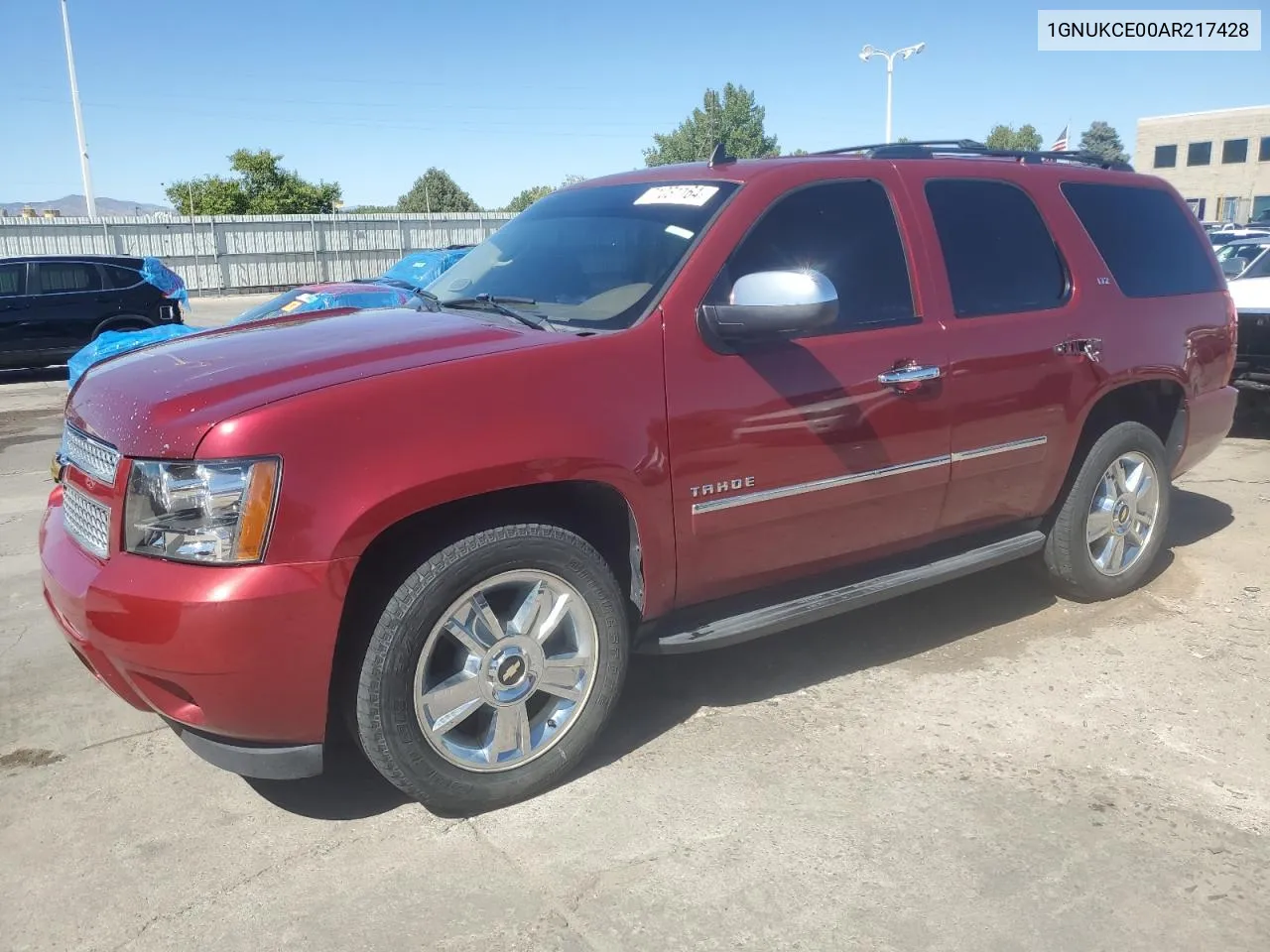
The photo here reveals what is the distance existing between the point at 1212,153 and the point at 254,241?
55949 mm

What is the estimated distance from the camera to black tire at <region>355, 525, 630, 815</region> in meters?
2.79

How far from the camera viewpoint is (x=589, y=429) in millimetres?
3018

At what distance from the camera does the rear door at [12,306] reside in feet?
44.0

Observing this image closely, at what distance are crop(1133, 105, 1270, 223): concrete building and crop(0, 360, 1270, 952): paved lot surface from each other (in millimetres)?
62108

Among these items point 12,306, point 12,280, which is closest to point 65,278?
point 12,280

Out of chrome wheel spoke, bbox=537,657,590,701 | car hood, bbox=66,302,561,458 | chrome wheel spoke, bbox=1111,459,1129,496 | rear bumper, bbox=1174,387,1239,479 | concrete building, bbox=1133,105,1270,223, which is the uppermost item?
concrete building, bbox=1133,105,1270,223

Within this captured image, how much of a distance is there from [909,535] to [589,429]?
5.07 feet

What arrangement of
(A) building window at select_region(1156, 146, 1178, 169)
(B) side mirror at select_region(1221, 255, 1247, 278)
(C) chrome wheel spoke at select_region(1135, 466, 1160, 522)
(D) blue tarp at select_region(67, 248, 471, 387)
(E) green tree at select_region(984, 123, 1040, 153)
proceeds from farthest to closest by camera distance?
(E) green tree at select_region(984, 123, 1040, 153), (A) building window at select_region(1156, 146, 1178, 169), (B) side mirror at select_region(1221, 255, 1247, 278), (D) blue tarp at select_region(67, 248, 471, 387), (C) chrome wheel spoke at select_region(1135, 466, 1160, 522)

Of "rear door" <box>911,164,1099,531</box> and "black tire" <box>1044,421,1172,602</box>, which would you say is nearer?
"rear door" <box>911,164,1099,531</box>

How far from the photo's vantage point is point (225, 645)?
2588 millimetres

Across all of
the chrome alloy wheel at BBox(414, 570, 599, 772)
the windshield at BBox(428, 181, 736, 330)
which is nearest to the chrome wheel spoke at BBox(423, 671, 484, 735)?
the chrome alloy wheel at BBox(414, 570, 599, 772)

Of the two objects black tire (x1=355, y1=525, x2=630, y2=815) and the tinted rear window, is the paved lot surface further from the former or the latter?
the tinted rear window

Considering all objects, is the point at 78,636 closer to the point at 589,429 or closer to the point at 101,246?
the point at 589,429

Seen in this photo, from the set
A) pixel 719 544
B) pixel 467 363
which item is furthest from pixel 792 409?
pixel 467 363
